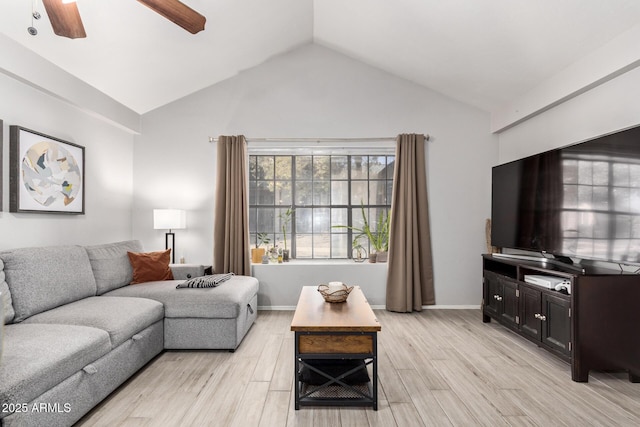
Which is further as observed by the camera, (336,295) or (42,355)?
(336,295)

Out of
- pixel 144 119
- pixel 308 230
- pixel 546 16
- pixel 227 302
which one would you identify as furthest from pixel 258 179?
pixel 546 16

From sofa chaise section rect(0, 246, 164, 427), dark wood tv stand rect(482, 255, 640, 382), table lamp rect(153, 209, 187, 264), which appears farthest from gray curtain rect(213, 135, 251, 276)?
dark wood tv stand rect(482, 255, 640, 382)

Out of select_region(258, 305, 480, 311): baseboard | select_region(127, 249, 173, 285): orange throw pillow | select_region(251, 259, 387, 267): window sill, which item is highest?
select_region(127, 249, 173, 285): orange throw pillow

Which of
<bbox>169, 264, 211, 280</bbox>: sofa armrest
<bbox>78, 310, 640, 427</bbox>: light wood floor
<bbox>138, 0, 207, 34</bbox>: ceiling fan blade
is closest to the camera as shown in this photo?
<bbox>138, 0, 207, 34</bbox>: ceiling fan blade

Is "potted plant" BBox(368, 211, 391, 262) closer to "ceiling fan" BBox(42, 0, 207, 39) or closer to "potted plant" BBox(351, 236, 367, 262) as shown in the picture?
"potted plant" BBox(351, 236, 367, 262)

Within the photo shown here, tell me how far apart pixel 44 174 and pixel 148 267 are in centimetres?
122

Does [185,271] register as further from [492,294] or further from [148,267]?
[492,294]

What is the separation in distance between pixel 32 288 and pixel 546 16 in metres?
4.21

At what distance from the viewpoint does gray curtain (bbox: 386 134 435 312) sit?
438 cm

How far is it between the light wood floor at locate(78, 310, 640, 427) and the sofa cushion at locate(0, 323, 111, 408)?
39cm

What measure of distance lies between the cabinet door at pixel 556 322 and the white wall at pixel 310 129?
166 cm

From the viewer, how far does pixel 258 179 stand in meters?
4.85

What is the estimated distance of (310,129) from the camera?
4.57m

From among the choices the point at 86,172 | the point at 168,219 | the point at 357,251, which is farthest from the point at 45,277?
the point at 357,251
